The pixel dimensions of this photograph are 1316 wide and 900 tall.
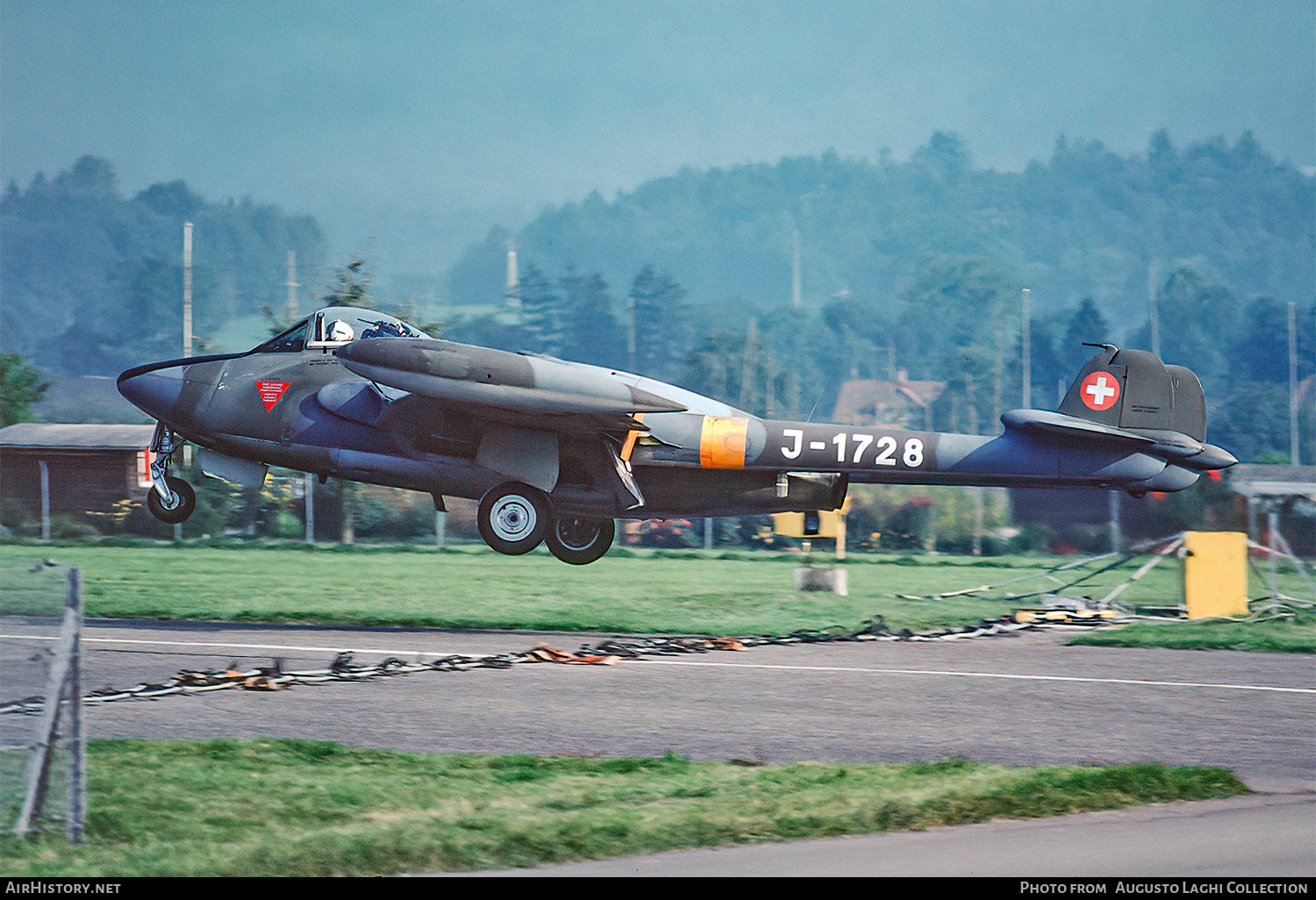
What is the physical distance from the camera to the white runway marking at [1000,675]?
19.9 meters

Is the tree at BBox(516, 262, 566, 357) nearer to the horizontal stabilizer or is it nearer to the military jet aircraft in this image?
the military jet aircraft

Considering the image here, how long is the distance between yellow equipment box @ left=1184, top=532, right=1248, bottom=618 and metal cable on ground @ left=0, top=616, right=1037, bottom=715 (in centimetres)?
370

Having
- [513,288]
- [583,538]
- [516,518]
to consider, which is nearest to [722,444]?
[583,538]

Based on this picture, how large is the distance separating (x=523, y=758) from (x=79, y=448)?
2901 centimetres

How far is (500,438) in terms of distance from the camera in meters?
19.8

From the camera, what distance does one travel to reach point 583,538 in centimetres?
2111

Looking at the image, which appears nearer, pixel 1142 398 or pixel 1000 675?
pixel 1000 675

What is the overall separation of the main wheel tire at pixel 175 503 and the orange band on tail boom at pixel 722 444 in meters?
8.21

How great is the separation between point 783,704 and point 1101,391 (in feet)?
25.0

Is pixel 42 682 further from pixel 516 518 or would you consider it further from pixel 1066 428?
pixel 1066 428

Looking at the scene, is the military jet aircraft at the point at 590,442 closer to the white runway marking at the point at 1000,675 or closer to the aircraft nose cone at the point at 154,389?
the aircraft nose cone at the point at 154,389

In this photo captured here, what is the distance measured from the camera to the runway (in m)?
14.6

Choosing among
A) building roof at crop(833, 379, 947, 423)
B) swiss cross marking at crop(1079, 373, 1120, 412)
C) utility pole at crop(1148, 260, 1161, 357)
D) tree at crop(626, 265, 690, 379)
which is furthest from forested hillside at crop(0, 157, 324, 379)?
swiss cross marking at crop(1079, 373, 1120, 412)
